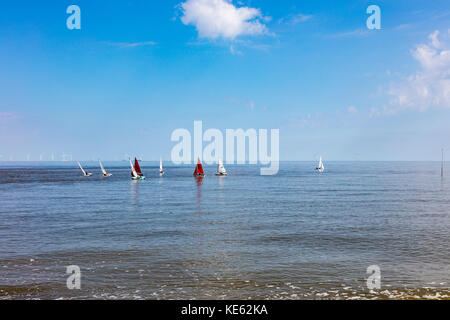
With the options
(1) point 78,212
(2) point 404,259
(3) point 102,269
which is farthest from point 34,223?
(2) point 404,259

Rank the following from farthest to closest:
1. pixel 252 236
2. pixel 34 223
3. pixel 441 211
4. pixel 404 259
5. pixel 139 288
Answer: pixel 441 211 → pixel 34 223 → pixel 252 236 → pixel 404 259 → pixel 139 288

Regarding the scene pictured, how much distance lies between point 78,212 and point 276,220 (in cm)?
2828

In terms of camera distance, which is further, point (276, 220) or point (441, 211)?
point (441, 211)

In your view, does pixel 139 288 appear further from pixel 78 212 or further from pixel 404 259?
pixel 78 212

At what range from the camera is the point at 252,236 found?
34.3 meters

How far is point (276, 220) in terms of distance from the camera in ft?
144

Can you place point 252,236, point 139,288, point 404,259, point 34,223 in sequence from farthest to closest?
point 34,223, point 252,236, point 404,259, point 139,288
